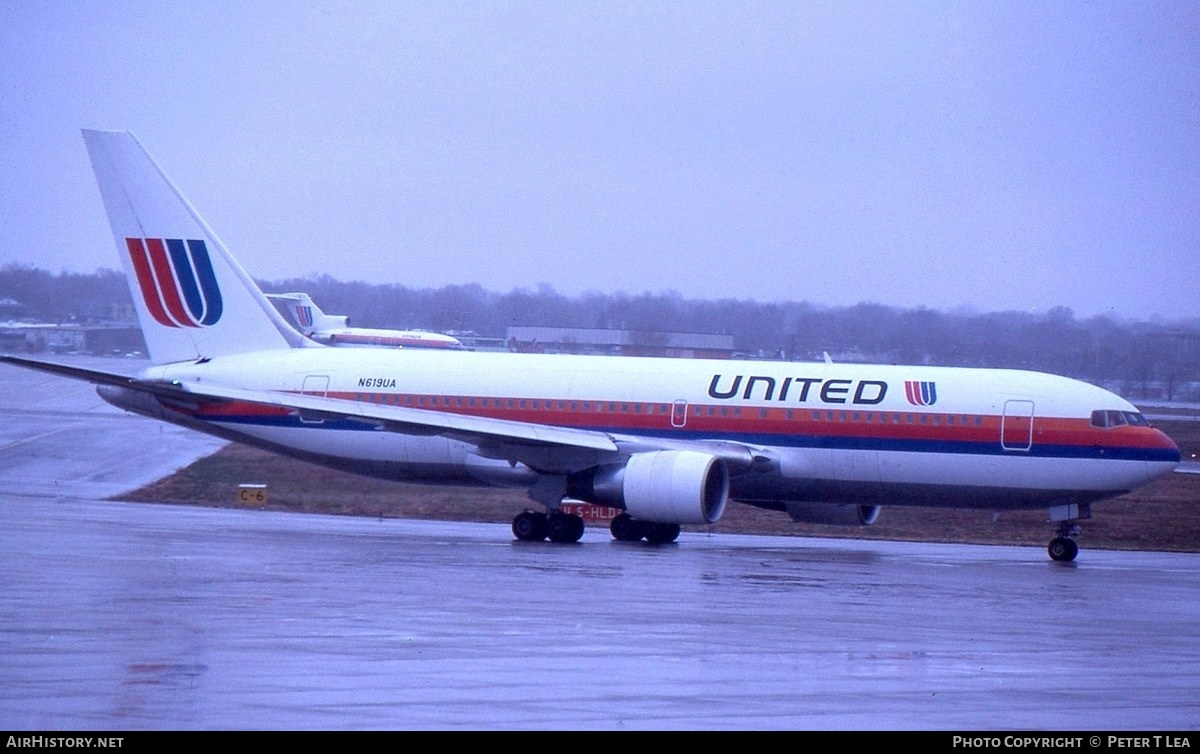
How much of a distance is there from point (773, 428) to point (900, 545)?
4.58m

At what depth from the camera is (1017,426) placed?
27219mm

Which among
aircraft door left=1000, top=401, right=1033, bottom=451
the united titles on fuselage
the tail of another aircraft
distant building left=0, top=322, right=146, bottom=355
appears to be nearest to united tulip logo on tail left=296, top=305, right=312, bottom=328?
distant building left=0, top=322, right=146, bottom=355

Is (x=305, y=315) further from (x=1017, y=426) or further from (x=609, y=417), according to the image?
(x=1017, y=426)

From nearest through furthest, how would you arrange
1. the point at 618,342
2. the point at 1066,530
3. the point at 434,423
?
1. the point at 434,423
2. the point at 1066,530
3. the point at 618,342

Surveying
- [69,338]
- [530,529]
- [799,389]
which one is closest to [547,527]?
[530,529]

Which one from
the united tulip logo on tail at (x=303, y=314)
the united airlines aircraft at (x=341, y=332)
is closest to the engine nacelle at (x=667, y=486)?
the united airlines aircraft at (x=341, y=332)

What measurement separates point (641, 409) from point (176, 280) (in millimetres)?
10260

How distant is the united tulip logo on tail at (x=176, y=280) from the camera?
3212cm

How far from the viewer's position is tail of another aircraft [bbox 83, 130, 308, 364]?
31969 mm

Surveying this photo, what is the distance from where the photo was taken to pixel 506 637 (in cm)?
1376

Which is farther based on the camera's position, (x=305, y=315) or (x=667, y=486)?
(x=305, y=315)

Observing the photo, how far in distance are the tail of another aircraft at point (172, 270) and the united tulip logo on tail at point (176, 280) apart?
0.8 inches
